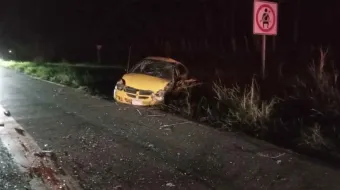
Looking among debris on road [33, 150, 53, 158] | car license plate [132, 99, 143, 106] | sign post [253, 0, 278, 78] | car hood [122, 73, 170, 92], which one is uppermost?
sign post [253, 0, 278, 78]

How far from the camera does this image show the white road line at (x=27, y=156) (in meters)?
5.50

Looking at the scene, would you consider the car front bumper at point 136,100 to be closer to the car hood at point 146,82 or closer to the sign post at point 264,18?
the car hood at point 146,82

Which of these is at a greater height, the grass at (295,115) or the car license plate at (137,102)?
the grass at (295,115)

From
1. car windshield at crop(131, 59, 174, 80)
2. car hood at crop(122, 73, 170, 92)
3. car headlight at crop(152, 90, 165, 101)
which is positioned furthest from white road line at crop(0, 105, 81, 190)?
car windshield at crop(131, 59, 174, 80)

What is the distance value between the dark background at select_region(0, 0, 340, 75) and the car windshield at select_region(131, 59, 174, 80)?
14.8 ft

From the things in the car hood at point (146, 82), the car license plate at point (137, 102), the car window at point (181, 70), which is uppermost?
the car window at point (181, 70)

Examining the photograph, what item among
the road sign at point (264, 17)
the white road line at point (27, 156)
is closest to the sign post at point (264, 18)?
the road sign at point (264, 17)

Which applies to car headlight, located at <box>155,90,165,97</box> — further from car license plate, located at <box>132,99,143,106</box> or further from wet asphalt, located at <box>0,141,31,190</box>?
wet asphalt, located at <box>0,141,31,190</box>

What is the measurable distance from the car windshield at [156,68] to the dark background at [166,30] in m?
4.52

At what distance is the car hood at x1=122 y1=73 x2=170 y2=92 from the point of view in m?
11.9

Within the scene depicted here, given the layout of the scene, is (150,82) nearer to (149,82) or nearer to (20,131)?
(149,82)

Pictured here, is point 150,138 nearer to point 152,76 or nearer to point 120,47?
point 152,76

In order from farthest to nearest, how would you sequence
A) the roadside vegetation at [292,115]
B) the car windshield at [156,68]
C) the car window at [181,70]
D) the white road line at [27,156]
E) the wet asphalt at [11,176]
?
the car window at [181,70] < the car windshield at [156,68] < the roadside vegetation at [292,115] < the white road line at [27,156] < the wet asphalt at [11,176]

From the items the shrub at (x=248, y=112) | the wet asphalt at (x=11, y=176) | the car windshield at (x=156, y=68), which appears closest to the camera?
the wet asphalt at (x=11, y=176)
